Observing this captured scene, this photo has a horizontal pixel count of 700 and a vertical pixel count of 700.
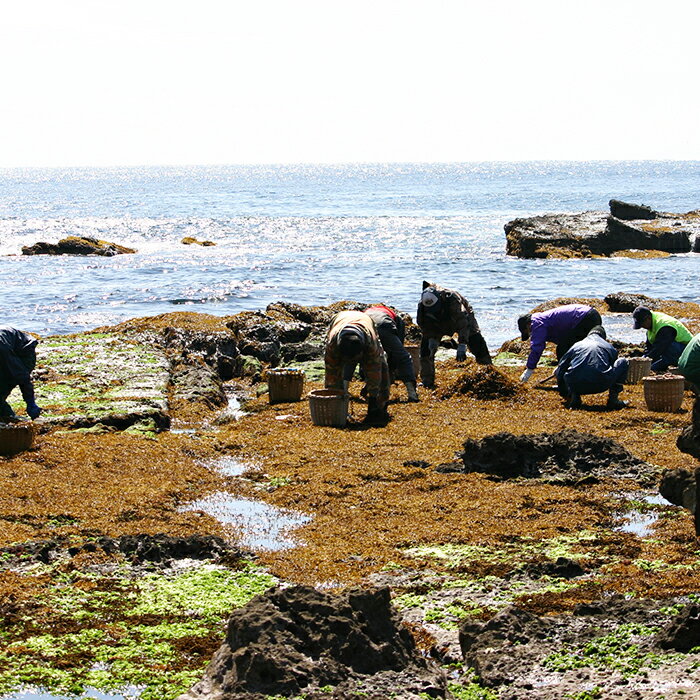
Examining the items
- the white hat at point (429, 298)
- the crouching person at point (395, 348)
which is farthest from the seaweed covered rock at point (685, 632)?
the white hat at point (429, 298)

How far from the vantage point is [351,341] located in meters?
13.7

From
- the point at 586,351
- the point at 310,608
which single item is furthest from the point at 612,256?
the point at 310,608

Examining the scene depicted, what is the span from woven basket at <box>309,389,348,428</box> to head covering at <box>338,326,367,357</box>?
58 cm

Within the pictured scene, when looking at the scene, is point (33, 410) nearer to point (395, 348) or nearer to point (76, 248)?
point (395, 348)

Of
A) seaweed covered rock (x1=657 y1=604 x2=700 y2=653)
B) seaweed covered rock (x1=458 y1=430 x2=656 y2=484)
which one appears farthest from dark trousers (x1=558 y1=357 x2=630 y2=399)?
seaweed covered rock (x1=657 y1=604 x2=700 y2=653)

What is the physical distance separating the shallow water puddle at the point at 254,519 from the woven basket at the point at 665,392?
21.1ft

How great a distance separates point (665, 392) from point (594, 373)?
1.02m

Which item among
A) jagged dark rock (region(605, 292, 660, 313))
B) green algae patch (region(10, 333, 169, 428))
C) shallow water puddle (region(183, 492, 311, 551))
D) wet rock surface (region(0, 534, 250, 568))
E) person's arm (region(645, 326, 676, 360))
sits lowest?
jagged dark rock (region(605, 292, 660, 313))

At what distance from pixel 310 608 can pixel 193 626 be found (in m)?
1.57

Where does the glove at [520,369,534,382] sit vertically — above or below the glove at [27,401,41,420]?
below

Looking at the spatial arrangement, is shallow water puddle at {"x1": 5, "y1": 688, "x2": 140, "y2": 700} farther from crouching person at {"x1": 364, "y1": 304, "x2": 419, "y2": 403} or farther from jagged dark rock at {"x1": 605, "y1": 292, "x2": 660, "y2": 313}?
jagged dark rock at {"x1": 605, "y1": 292, "x2": 660, "y2": 313}

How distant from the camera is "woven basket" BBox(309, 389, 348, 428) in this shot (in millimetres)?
13609

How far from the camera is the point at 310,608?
5.35m

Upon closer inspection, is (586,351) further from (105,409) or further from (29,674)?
(29,674)
